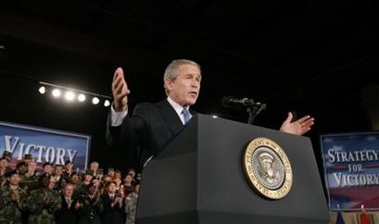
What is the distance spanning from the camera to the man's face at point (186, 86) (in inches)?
50.2

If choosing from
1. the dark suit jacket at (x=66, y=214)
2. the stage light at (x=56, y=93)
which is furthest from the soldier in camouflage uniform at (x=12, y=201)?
the stage light at (x=56, y=93)

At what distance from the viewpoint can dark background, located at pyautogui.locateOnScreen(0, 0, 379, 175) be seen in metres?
5.64

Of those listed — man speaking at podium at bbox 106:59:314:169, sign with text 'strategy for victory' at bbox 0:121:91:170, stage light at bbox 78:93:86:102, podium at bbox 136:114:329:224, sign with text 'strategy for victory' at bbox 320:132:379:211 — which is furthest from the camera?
sign with text 'strategy for victory' at bbox 320:132:379:211

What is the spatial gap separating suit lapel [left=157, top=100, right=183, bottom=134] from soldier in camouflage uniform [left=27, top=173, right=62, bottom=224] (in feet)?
11.9

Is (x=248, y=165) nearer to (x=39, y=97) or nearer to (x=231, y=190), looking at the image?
(x=231, y=190)

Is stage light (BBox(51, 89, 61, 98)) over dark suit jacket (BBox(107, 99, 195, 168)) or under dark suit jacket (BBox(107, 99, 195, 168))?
over

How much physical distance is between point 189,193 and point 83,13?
5335mm

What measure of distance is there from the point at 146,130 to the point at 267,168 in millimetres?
393

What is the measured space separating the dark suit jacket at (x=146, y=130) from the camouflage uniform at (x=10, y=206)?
3.54 m

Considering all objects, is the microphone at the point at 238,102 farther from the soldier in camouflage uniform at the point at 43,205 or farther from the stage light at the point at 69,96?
the stage light at the point at 69,96

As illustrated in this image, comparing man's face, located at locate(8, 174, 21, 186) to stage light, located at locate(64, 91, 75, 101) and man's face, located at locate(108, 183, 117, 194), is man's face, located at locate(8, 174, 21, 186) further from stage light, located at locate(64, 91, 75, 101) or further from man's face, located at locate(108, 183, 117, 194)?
stage light, located at locate(64, 91, 75, 101)

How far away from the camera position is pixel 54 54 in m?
6.27

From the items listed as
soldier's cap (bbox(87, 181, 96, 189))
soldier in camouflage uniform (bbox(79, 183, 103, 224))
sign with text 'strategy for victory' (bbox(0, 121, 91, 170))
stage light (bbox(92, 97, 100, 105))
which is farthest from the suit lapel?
stage light (bbox(92, 97, 100, 105))

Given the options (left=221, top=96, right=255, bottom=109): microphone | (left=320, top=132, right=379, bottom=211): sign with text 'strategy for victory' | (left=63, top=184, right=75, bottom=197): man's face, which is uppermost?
(left=320, top=132, right=379, bottom=211): sign with text 'strategy for victory'
